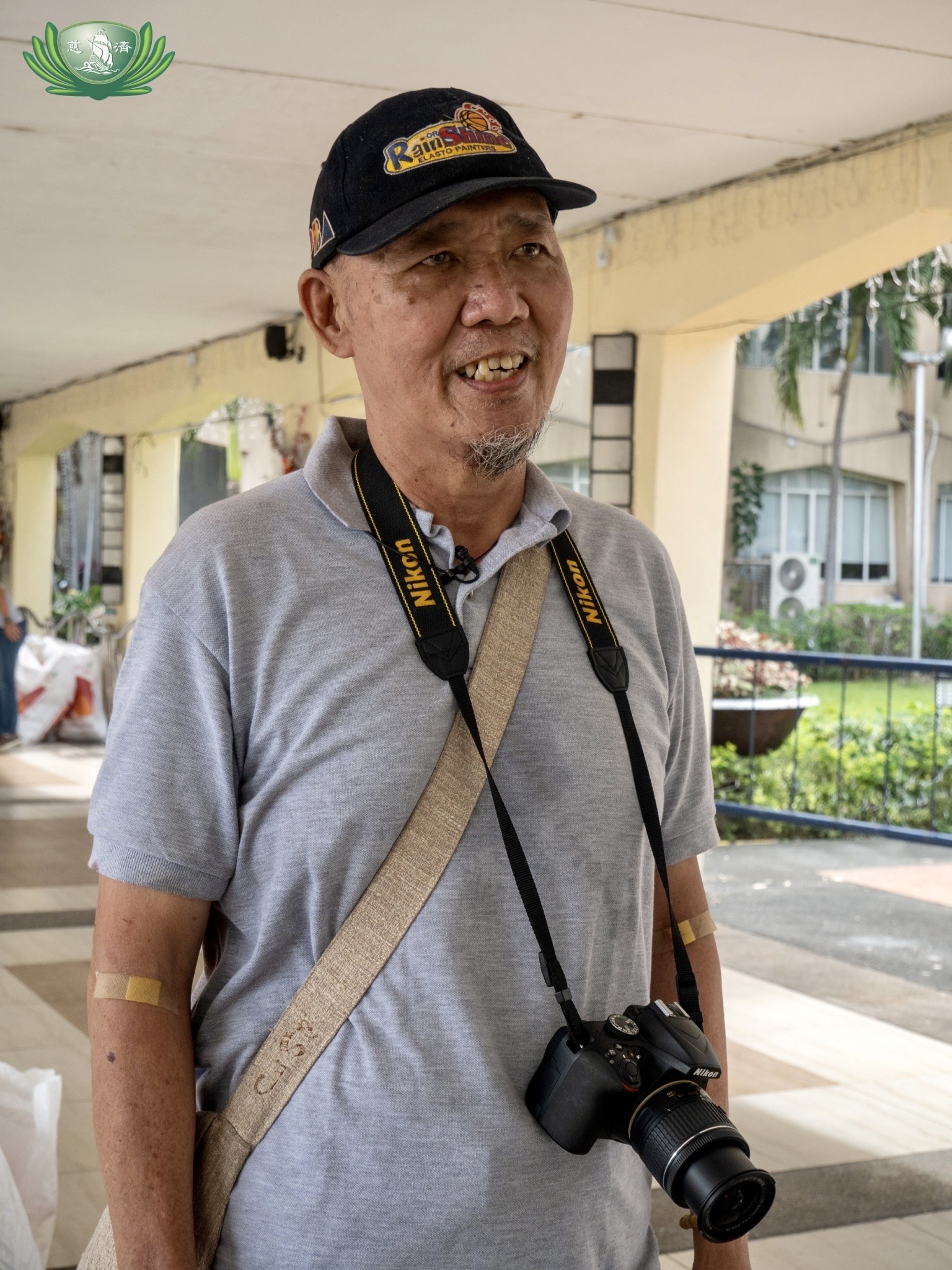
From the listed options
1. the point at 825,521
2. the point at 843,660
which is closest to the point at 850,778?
the point at 843,660

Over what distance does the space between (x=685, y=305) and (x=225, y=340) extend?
16.3 feet

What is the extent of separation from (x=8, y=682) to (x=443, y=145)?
395 inches

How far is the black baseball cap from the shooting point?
113 centimetres

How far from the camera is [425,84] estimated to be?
4.48 m

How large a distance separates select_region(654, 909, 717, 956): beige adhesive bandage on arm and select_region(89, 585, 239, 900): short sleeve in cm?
47

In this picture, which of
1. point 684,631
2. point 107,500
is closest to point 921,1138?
point 684,631

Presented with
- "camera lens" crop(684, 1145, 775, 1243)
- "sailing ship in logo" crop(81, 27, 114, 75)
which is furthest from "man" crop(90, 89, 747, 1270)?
"sailing ship in logo" crop(81, 27, 114, 75)

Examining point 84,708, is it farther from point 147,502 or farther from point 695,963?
point 695,963

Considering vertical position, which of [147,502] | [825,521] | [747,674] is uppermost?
[825,521]

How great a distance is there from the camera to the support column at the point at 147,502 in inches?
479

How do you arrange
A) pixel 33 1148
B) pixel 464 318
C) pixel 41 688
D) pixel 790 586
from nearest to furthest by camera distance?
pixel 464 318 → pixel 33 1148 → pixel 41 688 → pixel 790 586

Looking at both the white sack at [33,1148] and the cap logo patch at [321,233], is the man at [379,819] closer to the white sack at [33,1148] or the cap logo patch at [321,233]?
the cap logo patch at [321,233]

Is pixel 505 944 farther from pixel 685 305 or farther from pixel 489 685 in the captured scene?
pixel 685 305

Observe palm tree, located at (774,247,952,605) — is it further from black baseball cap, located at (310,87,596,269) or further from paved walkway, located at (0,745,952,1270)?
black baseball cap, located at (310,87,596,269)
